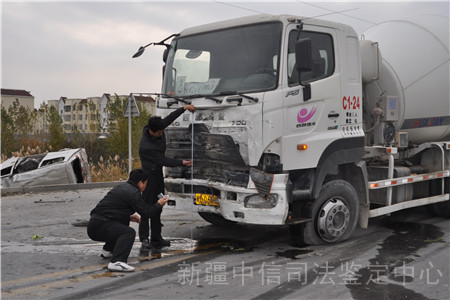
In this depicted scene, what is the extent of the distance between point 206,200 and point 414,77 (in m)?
4.19

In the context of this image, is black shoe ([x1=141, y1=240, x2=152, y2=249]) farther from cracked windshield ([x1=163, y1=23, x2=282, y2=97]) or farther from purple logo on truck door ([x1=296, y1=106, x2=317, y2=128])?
purple logo on truck door ([x1=296, y1=106, x2=317, y2=128])

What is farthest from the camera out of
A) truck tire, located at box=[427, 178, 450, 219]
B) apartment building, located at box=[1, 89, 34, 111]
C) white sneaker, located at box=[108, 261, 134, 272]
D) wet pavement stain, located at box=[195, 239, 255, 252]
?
apartment building, located at box=[1, 89, 34, 111]

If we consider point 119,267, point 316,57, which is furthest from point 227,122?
point 119,267

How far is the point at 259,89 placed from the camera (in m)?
6.43

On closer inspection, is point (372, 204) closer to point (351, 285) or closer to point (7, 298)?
point (351, 285)

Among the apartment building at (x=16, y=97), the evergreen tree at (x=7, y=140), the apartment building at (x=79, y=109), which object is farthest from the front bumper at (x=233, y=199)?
the apartment building at (x=16, y=97)

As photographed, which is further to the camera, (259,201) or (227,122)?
(227,122)

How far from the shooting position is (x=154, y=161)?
22.4 ft

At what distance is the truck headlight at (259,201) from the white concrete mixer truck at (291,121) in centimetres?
1

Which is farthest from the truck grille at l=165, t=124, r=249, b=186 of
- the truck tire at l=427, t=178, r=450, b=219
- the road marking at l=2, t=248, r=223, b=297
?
the truck tire at l=427, t=178, r=450, b=219

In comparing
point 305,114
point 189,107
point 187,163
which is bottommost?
point 187,163

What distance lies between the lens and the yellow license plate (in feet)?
22.2

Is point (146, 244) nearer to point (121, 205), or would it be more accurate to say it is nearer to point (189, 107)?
point (121, 205)

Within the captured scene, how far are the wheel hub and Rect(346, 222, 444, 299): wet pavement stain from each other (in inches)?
24.0
